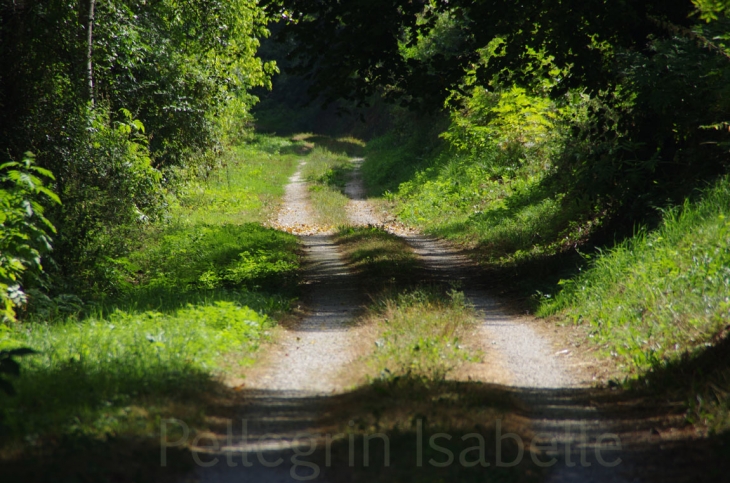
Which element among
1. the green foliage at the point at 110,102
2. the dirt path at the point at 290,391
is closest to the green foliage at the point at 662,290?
the dirt path at the point at 290,391

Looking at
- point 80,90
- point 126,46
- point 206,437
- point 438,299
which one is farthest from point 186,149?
point 206,437

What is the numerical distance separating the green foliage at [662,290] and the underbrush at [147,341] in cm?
433

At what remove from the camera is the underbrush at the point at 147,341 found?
5.18 metres

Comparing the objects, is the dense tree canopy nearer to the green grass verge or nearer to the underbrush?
the green grass verge

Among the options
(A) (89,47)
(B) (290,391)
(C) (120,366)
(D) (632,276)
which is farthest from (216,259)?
(D) (632,276)

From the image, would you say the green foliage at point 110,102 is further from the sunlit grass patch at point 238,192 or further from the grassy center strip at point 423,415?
the grassy center strip at point 423,415

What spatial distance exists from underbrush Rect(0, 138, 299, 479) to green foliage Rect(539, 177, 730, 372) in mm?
4333

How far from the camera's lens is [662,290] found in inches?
335

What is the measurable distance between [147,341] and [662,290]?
6156 mm

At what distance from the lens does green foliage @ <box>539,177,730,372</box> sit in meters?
7.40

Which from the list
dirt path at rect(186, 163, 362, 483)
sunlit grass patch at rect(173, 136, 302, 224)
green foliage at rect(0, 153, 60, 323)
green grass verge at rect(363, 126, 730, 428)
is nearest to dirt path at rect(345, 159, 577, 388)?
green grass verge at rect(363, 126, 730, 428)

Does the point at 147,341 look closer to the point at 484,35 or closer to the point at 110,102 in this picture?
the point at 484,35

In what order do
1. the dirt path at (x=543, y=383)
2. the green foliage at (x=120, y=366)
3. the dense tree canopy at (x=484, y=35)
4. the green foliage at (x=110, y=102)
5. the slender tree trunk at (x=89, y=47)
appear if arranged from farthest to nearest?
the slender tree trunk at (x=89, y=47)
the green foliage at (x=110, y=102)
the dense tree canopy at (x=484, y=35)
the green foliage at (x=120, y=366)
the dirt path at (x=543, y=383)

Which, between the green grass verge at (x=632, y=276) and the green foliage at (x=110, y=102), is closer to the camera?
the green grass verge at (x=632, y=276)
